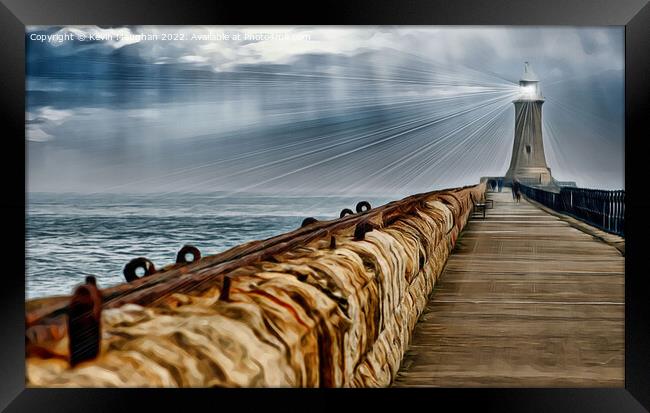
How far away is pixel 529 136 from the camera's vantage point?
11.9 feet

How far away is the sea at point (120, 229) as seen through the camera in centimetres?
340

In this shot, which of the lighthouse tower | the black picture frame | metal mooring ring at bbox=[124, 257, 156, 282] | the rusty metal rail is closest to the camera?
the rusty metal rail

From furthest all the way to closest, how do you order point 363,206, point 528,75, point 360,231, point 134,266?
point 363,206, point 528,75, point 134,266, point 360,231

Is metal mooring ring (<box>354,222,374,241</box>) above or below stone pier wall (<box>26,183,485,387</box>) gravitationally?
above

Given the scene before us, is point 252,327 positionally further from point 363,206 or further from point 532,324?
point 532,324

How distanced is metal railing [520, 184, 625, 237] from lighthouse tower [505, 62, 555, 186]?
0.09 meters

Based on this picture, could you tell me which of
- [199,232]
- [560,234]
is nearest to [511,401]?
[560,234]

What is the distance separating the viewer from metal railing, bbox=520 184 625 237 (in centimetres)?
355

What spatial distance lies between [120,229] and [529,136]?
236 cm

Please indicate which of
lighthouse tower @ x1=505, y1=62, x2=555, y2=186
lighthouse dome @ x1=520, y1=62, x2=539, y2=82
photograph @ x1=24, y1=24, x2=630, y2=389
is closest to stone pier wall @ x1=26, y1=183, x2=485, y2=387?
photograph @ x1=24, y1=24, x2=630, y2=389

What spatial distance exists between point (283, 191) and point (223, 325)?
1403 mm

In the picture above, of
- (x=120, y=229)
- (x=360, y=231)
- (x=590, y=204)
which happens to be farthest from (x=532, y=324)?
(x=120, y=229)

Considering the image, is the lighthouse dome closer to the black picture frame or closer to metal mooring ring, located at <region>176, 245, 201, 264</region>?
the black picture frame

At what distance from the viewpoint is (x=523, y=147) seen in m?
3.69
